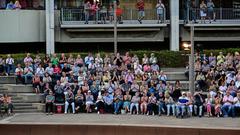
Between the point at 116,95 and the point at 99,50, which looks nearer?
the point at 116,95

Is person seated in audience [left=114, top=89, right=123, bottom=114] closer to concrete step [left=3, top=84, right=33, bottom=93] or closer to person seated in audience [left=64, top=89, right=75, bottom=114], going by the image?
person seated in audience [left=64, top=89, right=75, bottom=114]

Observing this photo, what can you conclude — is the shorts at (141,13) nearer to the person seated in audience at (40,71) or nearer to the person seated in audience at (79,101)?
the person seated in audience at (40,71)

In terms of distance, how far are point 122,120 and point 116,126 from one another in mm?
2105

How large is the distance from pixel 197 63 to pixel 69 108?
6.74 m

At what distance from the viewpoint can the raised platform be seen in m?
20.4

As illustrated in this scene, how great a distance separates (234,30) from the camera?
1441 inches

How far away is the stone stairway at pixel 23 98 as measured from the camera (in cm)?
2611

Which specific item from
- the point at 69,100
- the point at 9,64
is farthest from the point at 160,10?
the point at 69,100

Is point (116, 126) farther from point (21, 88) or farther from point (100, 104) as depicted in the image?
point (21, 88)

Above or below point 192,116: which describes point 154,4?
above

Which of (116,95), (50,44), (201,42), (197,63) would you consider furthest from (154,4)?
(116,95)

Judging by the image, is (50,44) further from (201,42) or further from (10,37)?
(201,42)

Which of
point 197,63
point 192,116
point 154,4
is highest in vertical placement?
point 154,4

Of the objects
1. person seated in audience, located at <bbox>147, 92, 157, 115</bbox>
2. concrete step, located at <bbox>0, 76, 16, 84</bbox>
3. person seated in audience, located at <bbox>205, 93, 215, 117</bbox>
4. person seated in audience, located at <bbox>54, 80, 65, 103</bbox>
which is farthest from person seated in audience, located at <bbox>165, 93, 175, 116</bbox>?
concrete step, located at <bbox>0, 76, 16, 84</bbox>
